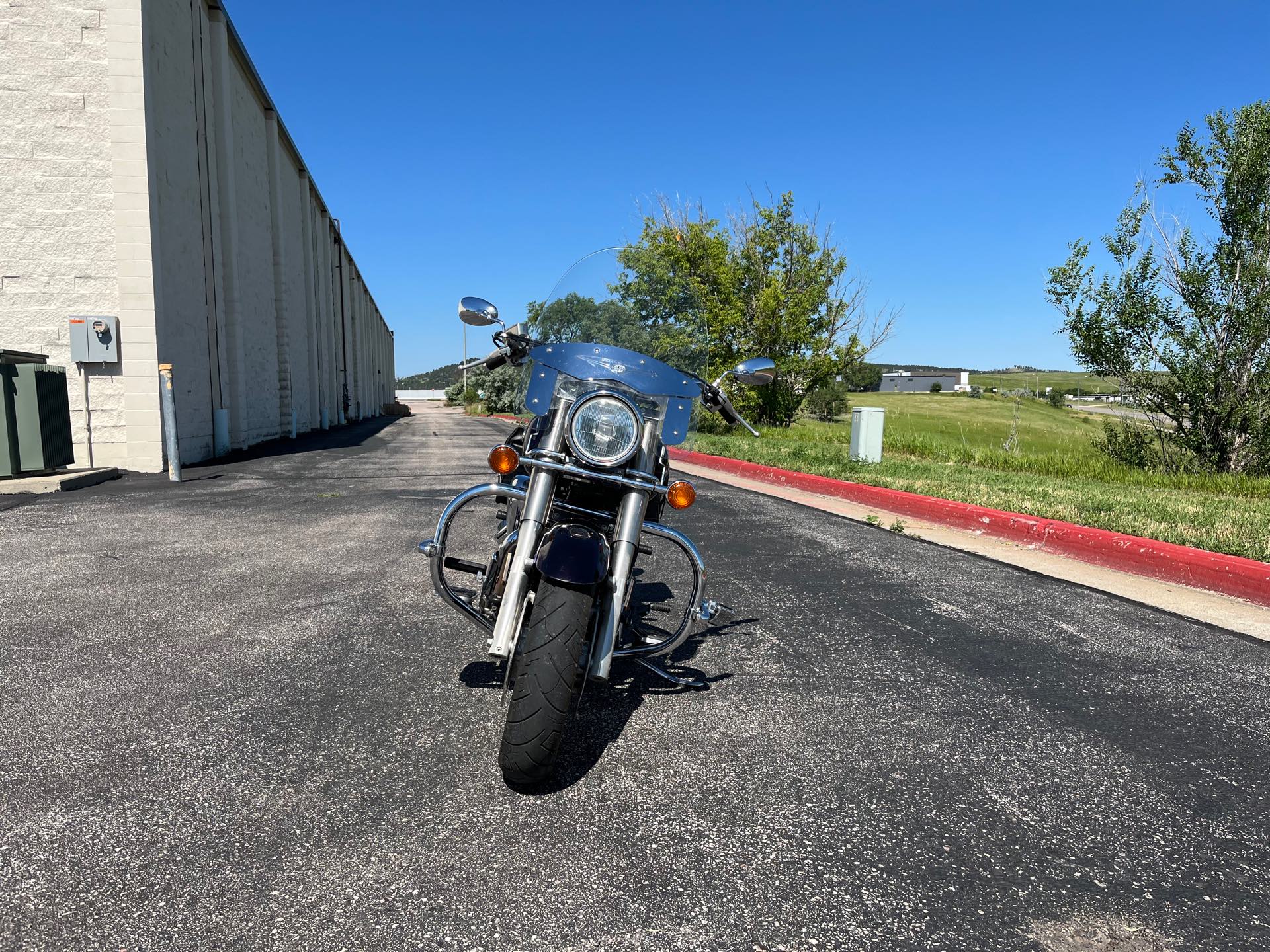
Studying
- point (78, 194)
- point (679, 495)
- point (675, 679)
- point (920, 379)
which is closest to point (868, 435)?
point (675, 679)

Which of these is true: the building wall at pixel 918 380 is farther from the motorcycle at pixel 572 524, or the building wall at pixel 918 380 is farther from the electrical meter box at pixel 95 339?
the motorcycle at pixel 572 524

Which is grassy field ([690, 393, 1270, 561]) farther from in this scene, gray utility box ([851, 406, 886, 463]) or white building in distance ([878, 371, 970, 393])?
white building in distance ([878, 371, 970, 393])

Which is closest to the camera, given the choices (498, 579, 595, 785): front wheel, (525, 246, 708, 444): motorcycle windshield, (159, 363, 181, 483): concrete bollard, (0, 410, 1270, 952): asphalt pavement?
(0, 410, 1270, 952): asphalt pavement

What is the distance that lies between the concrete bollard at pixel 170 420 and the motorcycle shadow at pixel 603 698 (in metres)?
9.15

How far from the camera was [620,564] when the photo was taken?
9.03ft

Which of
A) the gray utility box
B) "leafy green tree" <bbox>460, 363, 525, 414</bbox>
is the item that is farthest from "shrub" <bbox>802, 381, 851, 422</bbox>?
the gray utility box

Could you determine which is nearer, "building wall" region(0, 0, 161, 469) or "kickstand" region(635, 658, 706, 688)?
"kickstand" region(635, 658, 706, 688)

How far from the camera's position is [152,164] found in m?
11.8

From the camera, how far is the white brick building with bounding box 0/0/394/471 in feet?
37.0

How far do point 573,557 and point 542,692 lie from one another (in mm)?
431

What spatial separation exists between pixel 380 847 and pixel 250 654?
6.23ft

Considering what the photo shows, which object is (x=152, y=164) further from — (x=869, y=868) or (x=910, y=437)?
(x=910, y=437)

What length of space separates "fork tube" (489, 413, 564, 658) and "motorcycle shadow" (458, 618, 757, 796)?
1.51 ft

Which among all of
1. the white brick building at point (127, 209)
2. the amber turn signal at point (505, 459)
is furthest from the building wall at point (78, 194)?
the amber turn signal at point (505, 459)
